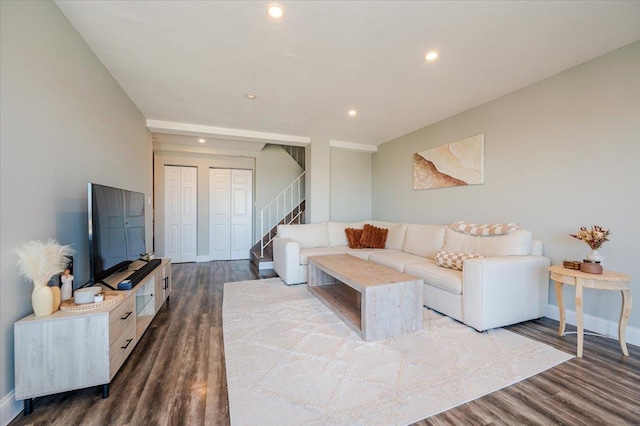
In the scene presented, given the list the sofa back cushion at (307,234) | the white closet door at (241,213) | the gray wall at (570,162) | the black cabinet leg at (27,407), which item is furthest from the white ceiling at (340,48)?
the white closet door at (241,213)

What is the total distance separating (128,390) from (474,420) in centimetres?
201

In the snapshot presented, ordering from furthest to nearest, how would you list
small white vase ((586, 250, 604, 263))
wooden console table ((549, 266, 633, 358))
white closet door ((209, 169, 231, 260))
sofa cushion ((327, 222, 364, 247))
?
white closet door ((209, 169, 231, 260)) < sofa cushion ((327, 222, 364, 247)) < small white vase ((586, 250, 604, 263)) < wooden console table ((549, 266, 633, 358))

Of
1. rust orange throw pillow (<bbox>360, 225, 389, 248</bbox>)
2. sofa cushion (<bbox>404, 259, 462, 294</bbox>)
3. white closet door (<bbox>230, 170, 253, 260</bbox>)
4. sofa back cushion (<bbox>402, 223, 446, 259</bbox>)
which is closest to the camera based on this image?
sofa cushion (<bbox>404, 259, 462, 294</bbox>)

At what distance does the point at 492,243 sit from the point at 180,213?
5.57 meters

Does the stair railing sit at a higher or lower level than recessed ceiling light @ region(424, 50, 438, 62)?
lower

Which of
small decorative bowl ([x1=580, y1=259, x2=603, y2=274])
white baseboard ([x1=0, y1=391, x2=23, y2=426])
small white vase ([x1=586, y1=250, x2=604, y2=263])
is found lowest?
white baseboard ([x1=0, y1=391, x2=23, y2=426])

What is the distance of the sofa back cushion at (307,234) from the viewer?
14.3ft

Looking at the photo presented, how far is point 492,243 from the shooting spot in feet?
9.26

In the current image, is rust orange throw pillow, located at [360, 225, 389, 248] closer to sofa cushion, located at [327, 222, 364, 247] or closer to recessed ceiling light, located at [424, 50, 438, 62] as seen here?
sofa cushion, located at [327, 222, 364, 247]

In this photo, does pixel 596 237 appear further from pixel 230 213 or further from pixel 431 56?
pixel 230 213

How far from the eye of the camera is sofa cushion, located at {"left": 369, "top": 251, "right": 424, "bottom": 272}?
320cm

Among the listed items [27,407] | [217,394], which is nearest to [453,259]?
[217,394]

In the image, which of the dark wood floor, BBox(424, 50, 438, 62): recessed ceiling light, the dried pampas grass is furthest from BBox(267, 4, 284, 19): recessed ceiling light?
the dark wood floor

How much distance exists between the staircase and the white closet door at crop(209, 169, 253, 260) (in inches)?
11.5
